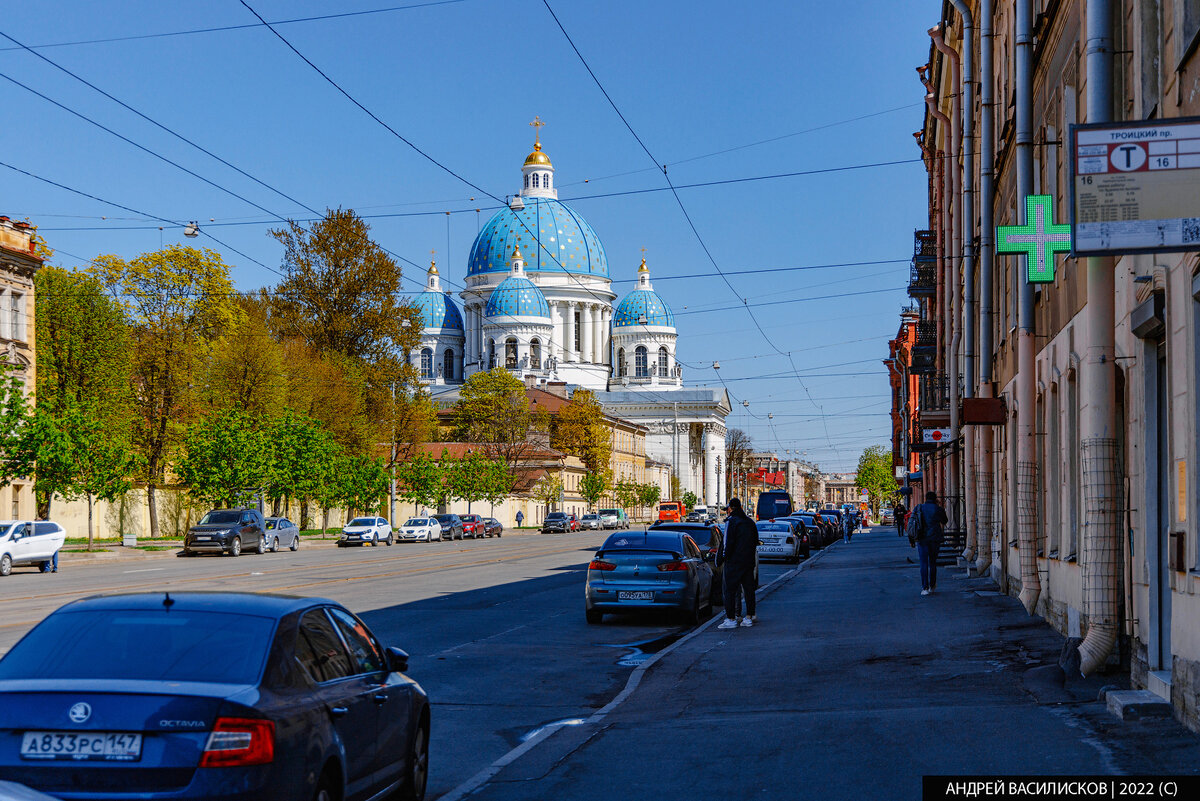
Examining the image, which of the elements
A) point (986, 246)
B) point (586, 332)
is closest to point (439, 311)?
point (586, 332)

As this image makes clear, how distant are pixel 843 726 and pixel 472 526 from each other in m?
65.8

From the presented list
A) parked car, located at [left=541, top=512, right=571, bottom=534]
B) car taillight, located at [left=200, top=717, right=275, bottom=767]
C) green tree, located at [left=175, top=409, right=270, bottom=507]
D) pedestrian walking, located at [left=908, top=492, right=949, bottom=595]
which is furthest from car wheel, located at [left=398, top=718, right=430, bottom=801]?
parked car, located at [left=541, top=512, right=571, bottom=534]

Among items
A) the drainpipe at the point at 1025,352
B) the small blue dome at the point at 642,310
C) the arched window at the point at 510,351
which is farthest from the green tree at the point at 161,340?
the small blue dome at the point at 642,310

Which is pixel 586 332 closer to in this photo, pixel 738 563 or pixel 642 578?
pixel 642 578

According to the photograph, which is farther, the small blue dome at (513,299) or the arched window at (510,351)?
the arched window at (510,351)

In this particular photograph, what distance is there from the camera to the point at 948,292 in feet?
132

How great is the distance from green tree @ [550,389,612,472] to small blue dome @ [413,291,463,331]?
36.0m

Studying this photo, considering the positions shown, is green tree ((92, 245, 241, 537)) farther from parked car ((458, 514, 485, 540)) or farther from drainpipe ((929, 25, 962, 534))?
drainpipe ((929, 25, 962, 534))

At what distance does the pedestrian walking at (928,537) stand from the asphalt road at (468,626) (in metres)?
4.88

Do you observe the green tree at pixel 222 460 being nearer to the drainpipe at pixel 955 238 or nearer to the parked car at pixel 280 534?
the parked car at pixel 280 534

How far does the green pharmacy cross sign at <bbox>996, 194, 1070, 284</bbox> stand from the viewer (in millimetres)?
13452

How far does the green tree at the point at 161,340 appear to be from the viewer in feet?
194

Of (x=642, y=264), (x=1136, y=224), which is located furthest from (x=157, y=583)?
(x=642, y=264)

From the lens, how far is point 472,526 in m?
75.1
